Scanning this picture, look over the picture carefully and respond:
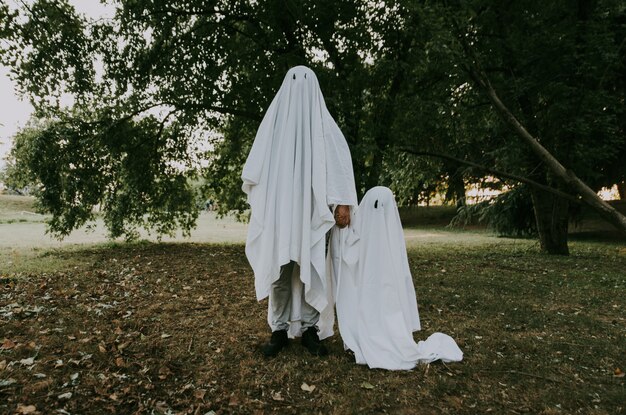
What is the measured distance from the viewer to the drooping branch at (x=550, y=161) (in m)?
6.76

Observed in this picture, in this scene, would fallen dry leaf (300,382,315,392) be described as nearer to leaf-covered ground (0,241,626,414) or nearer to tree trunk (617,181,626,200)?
leaf-covered ground (0,241,626,414)

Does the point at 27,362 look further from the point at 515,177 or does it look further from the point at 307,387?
the point at 515,177

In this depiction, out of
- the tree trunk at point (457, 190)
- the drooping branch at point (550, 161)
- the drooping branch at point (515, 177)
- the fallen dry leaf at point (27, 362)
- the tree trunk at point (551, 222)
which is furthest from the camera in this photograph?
the tree trunk at point (457, 190)

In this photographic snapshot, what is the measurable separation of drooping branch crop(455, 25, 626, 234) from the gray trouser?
16.0ft

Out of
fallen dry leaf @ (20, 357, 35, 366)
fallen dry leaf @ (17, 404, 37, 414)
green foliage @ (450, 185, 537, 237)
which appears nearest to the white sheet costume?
fallen dry leaf @ (17, 404, 37, 414)

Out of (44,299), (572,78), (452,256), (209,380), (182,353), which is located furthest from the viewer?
(452,256)

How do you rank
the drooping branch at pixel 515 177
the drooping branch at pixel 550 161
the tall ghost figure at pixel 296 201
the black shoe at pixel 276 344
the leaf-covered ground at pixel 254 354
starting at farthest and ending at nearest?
→ the drooping branch at pixel 515 177 < the drooping branch at pixel 550 161 < the black shoe at pixel 276 344 < the tall ghost figure at pixel 296 201 < the leaf-covered ground at pixel 254 354

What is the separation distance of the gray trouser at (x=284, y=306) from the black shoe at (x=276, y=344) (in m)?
0.06

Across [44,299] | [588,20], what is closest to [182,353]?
[44,299]

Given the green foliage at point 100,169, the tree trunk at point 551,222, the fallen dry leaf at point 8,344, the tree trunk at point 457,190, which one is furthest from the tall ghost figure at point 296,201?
the tree trunk at point 457,190

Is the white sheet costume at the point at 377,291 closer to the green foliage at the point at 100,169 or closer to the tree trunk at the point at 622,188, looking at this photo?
the green foliage at the point at 100,169

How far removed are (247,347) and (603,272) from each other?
8.77 meters

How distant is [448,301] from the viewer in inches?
261

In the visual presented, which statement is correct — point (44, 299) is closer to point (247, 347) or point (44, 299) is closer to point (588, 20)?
point (247, 347)
